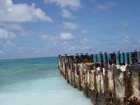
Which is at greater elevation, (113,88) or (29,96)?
(113,88)

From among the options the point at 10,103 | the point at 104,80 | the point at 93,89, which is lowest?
the point at 10,103

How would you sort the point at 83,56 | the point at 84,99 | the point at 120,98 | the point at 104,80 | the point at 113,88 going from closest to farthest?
the point at 120,98
the point at 113,88
the point at 104,80
the point at 84,99
the point at 83,56

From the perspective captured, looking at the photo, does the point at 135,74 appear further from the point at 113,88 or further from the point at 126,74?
the point at 113,88

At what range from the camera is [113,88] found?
25.9 feet

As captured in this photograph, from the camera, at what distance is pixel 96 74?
31.9 feet

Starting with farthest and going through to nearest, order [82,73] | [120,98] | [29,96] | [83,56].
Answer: [83,56], [29,96], [82,73], [120,98]

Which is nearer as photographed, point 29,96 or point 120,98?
point 120,98

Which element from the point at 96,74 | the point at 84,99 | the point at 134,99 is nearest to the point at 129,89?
the point at 134,99

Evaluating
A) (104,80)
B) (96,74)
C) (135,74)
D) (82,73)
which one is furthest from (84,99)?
(135,74)

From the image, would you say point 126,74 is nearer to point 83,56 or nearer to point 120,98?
point 120,98

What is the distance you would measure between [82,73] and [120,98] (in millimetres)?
5338

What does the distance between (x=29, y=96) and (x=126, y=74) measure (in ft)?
28.8

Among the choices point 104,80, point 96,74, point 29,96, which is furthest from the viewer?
point 29,96

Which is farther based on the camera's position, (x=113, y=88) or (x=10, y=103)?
(x=10, y=103)
